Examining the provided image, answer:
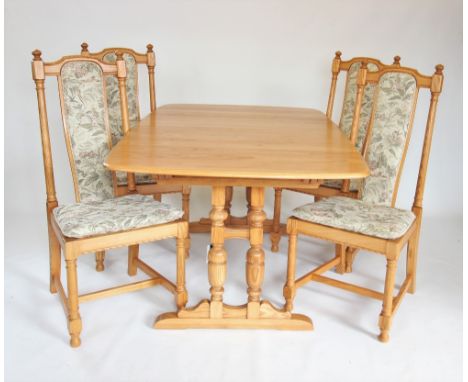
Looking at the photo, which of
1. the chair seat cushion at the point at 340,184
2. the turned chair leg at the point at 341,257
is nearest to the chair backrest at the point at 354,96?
the chair seat cushion at the point at 340,184

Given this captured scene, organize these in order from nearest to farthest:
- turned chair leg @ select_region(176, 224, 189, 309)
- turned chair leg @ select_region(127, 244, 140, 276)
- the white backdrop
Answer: turned chair leg @ select_region(176, 224, 189, 309)
turned chair leg @ select_region(127, 244, 140, 276)
the white backdrop

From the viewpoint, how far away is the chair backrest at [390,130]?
2.59m

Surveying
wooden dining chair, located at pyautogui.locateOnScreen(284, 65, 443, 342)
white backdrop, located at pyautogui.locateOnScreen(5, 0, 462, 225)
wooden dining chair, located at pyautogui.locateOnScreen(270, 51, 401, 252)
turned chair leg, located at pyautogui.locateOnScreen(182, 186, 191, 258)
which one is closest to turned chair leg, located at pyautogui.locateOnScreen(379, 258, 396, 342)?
wooden dining chair, located at pyautogui.locateOnScreen(284, 65, 443, 342)

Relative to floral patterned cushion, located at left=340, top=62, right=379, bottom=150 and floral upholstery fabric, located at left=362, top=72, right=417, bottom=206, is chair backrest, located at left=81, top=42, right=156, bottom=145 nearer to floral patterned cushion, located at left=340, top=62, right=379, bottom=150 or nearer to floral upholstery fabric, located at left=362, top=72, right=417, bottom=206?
floral patterned cushion, located at left=340, top=62, right=379, bottom=150

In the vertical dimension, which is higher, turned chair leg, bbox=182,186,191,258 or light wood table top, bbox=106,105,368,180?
light wood table top, bbox=106,105,368,180

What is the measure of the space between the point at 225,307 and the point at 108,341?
0.49m

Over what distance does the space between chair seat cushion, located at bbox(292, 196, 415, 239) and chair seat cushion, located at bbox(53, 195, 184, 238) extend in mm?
568

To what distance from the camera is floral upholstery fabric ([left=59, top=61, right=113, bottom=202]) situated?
2549 mm

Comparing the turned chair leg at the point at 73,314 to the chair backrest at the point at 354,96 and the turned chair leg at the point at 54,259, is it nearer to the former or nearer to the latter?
the turned chair leg at the point at 54,259

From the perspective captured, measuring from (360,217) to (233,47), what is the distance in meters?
1.90

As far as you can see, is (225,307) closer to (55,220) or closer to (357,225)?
(357,225)

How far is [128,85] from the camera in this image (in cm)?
310

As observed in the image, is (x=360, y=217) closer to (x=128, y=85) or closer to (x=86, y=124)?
(x=86, y=124)

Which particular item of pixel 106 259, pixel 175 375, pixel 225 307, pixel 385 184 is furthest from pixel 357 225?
pixel 106 259
